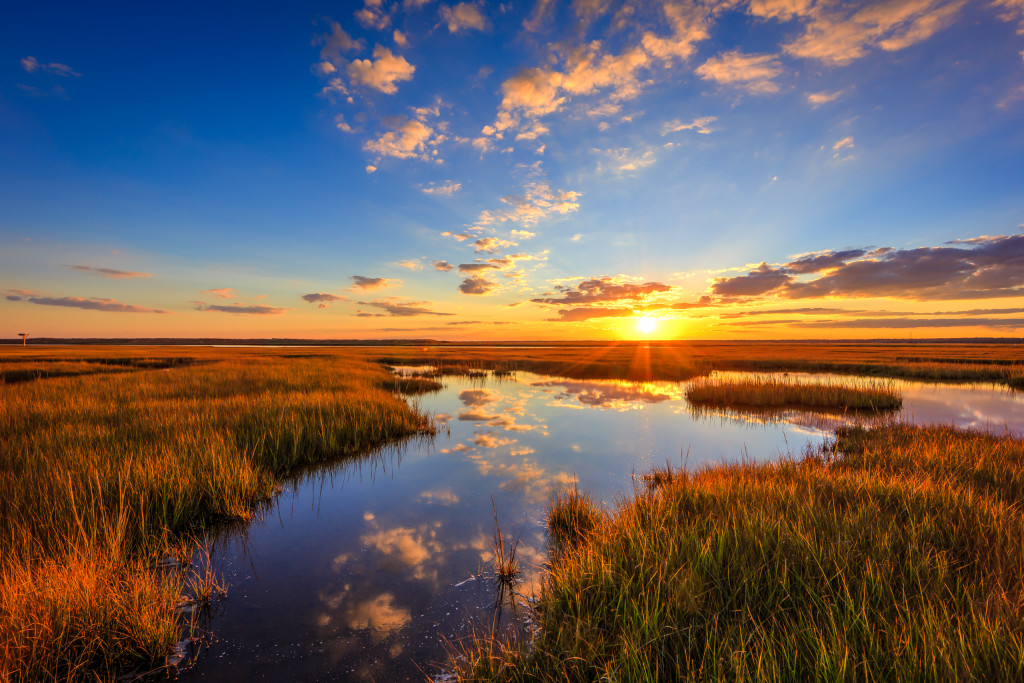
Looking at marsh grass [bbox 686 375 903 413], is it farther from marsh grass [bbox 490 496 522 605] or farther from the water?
marsh grass [bbox 490 496 522 605]

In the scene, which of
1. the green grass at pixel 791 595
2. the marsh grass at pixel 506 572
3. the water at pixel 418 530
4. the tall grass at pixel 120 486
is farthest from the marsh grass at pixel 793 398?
the marsh grass at pixel 506 572

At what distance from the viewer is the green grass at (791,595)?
9.19 feet

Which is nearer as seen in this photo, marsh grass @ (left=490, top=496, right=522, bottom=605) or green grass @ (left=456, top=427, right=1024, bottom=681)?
green grass @ (left=456, top=427, right=1024, bottom=681)

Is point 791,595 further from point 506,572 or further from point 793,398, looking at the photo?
point 793,398

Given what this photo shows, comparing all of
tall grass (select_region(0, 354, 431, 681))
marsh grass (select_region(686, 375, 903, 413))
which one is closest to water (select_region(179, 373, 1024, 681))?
tall grass (select_region(0, 354, 431, 681))

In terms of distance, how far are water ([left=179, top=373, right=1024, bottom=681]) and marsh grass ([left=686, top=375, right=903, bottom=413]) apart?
1.65 meters

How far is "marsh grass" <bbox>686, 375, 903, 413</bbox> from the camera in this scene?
18.4 meters

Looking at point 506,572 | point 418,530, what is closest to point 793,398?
point 506,572

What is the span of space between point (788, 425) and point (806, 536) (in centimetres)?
1320

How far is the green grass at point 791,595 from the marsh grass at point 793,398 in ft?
45.8

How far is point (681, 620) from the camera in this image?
360cm

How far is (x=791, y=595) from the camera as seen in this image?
370 cm

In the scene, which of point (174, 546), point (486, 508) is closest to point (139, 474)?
point (174, 546)

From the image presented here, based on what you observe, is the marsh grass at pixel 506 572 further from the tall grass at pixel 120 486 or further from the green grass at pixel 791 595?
the tall grass at pixel 120 486
